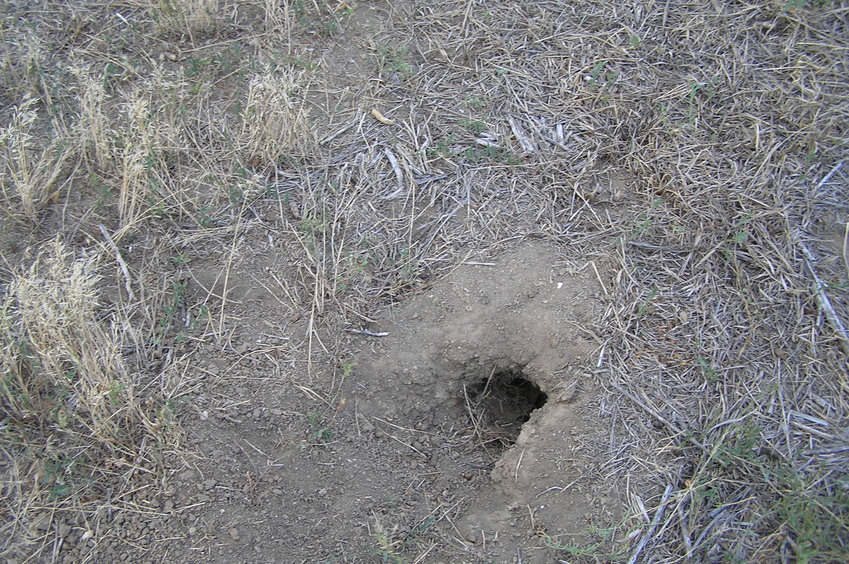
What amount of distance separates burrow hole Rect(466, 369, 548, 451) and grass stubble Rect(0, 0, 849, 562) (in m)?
0.50

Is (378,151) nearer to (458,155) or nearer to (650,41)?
(458,155)

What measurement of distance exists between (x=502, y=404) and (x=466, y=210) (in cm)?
96

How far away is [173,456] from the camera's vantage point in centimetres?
279

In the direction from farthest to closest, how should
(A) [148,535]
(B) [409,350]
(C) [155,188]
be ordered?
(C) [155,188] → (B) [409,350] → (A) [148,535]

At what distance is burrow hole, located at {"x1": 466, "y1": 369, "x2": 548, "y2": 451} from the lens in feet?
10.3

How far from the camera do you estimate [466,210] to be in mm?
3307

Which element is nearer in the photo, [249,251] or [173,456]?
[173,456]

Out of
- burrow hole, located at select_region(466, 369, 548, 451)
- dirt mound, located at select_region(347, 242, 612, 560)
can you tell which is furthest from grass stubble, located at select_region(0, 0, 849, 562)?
burrow hole, located at select_region(466, 369, 548, 451)

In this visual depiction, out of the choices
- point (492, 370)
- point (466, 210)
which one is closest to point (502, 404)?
point (492, 370)

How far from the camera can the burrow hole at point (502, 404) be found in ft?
10.3

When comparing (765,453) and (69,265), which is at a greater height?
(69,265)

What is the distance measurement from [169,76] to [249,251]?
1208 mm

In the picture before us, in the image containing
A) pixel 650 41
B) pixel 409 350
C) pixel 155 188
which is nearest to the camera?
pixel 409 350

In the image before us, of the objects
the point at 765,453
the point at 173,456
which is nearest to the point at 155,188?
the point at 173,456
